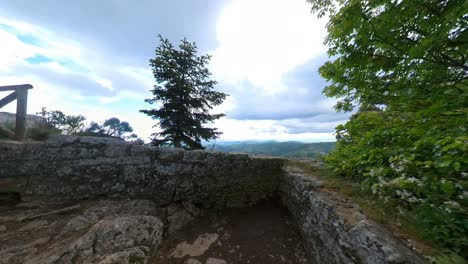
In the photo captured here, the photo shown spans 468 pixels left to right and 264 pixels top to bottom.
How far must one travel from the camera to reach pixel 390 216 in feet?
5.70

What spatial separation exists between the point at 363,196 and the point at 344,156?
3.83 feet

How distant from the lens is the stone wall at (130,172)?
3217 mm

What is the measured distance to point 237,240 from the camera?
9.18 ft

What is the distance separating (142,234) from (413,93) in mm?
3726

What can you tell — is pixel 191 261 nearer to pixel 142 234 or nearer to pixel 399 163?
pixel 142 234

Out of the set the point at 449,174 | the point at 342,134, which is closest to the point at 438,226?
the point at 449,174

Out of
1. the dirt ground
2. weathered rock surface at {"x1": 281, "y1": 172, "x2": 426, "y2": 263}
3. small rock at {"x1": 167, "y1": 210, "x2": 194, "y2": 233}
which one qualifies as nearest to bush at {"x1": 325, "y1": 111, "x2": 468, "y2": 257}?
weathered rock surface at {"x1": 281, "y1": 172, "x2": 426, "y2": 263}

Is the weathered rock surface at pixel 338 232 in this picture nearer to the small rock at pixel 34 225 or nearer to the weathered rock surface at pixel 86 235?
the weathered rock surface at pixel 86 235

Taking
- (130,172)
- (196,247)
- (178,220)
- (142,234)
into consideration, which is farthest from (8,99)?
(196,247)

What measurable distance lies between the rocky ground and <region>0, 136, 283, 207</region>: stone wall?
0.74 ft

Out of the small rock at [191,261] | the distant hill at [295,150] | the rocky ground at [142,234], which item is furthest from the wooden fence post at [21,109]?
the small rock at [191,261]

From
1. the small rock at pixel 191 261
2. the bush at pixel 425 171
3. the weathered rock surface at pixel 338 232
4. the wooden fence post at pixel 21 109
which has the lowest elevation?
the small rock at pixel 191 261

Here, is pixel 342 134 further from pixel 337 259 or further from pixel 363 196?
pixel 337 259

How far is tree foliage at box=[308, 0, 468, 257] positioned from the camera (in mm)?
1555
